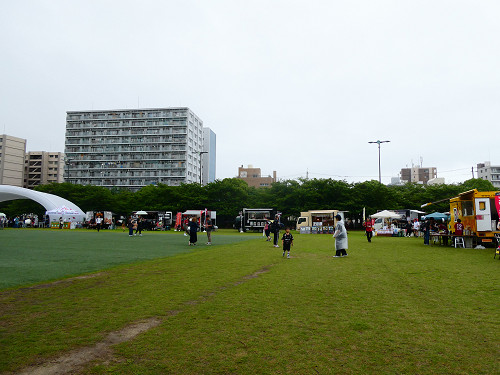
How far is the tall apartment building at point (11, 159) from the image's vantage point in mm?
96750

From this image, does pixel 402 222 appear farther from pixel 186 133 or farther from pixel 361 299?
pixel 186 133

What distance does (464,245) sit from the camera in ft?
61.2

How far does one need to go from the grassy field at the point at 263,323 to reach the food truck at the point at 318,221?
2998 cm

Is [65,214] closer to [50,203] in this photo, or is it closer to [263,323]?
[50,203]

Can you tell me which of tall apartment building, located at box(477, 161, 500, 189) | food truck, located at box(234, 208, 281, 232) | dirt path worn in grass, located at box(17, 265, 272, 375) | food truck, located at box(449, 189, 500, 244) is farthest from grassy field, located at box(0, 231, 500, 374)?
tall apartment building, located at box(477, 161, 500, 189)

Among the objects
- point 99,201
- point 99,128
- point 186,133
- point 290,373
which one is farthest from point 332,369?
point 99,128

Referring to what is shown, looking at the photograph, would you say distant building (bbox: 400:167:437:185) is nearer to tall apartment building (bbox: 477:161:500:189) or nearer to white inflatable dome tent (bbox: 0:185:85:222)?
tall apartment building (bbox: 477:161:500:189)

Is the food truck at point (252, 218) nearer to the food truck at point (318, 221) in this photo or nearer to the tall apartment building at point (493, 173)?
the food truck at point (318, 221)

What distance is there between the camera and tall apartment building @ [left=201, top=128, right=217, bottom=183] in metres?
120

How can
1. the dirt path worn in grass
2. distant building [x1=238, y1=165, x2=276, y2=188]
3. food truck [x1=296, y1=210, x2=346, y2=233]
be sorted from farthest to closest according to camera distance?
distant building [x1=238, y1=165, x2=276, y2=188] < food truck [x1=296, y1=210, x2=346, y2=233] < the dirt path worn in grass

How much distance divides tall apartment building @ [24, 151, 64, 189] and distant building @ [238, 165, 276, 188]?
180ft

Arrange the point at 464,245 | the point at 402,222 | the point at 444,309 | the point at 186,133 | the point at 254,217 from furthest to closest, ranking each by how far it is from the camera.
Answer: the point at 186,133 < the point at 402,222 < the point at 254,217 < the point at 464,245 < the point at 444,309

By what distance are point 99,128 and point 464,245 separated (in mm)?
100542

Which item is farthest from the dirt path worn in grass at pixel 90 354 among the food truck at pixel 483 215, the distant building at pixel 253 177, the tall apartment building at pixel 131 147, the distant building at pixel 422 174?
the distant building at pixel 422 174
